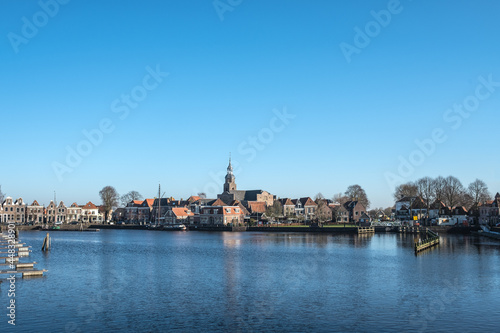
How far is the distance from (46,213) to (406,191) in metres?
111

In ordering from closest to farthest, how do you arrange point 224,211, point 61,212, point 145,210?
1. point 224,211
2. point 61,212
3. point 145,210

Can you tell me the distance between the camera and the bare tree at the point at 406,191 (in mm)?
132625

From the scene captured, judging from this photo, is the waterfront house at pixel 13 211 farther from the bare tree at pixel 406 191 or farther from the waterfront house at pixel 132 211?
the bare tree at pixel 406 191

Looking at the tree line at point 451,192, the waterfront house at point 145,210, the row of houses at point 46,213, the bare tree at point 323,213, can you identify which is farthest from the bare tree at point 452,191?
the row of houses at point 46,213

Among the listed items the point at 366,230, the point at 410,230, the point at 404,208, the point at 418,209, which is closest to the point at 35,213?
the point at 366,230

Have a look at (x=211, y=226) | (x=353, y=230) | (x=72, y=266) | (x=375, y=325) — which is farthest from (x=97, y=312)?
(x=211, y=226)

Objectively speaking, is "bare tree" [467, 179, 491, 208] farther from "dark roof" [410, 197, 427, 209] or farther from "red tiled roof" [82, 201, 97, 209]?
"red tiled roof" [82, 201, 97, 209]

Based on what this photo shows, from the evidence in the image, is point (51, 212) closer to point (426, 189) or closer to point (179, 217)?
point (179, 217)

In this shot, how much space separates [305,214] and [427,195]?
45.1 metres

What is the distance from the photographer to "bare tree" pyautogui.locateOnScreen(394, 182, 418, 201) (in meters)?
133

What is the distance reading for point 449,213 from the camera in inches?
4441

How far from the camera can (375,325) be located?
72.7 ft

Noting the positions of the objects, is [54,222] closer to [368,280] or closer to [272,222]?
[272,222]

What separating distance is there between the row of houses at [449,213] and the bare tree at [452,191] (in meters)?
1.69
